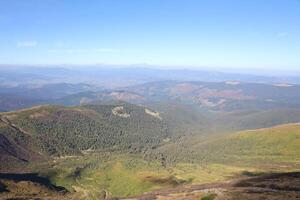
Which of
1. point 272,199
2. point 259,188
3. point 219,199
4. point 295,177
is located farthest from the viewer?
point 295,177

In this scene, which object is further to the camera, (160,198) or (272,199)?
(160,198)

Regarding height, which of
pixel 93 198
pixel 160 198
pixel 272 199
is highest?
pixel 272 199

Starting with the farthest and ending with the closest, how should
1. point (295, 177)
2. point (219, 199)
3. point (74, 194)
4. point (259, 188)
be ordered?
point (74, 194) < point (295, 177) < point (259, 188) < point (219, 199)

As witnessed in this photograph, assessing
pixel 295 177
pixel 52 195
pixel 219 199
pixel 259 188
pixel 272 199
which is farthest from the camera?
pixel 52 195

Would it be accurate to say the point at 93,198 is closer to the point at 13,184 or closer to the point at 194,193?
the point at 13,184

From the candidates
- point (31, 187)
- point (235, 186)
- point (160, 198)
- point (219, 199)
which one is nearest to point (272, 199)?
point (219, 199)

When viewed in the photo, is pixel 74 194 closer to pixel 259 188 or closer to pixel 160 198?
pixel 160 198

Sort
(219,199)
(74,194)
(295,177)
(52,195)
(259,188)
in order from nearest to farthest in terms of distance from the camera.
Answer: (219,199), (259,188), (295,177), (52,195), (74,194)

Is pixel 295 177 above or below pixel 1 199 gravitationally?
above

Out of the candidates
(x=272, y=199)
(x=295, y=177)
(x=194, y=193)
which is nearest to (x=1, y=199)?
(x=194, y=193)
